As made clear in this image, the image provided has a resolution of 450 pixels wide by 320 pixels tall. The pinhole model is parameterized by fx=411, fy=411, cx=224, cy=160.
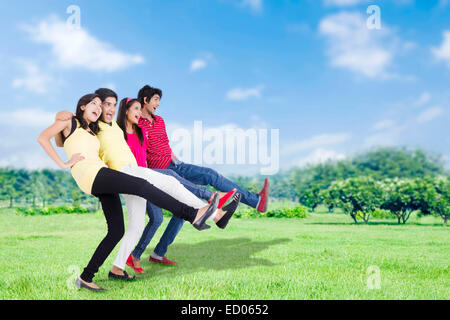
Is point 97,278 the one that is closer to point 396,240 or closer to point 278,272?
point 278,272

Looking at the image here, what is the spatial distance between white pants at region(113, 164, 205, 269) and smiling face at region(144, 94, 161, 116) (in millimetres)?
1015

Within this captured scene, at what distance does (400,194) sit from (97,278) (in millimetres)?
11619

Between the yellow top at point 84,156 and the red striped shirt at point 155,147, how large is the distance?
2.88 feet

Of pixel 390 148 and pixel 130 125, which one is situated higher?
pixel 390 148

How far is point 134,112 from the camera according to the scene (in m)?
4.56

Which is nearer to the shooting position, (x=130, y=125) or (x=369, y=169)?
(x=130, y=125)

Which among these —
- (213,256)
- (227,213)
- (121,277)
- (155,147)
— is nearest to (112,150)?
(155,147)

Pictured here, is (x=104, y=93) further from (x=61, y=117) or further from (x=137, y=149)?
(x=137, y=149)

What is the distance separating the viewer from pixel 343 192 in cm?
1419

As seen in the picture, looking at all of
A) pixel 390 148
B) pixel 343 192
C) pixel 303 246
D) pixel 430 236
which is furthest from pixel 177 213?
pixel 390 148

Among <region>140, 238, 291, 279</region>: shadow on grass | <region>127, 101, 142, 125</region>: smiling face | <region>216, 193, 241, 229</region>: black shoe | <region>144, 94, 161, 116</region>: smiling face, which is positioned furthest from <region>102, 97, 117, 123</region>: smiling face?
<region>140, 238, 291, 279</region>: shadow on grass

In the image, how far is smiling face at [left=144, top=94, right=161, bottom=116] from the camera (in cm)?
493

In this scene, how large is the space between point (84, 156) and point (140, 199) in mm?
733

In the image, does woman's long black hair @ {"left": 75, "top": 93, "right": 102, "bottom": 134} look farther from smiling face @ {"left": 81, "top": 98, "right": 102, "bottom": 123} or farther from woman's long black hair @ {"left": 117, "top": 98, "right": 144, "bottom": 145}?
woman's long black hair @ {"left": 117, "top": 98, "right": 144, "bottom": 145}
